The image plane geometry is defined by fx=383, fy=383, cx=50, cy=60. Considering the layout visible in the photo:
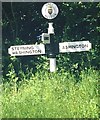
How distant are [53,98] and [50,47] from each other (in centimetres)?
94

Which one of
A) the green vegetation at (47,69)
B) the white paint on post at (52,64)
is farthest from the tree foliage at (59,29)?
the white paint on post at (52,64)

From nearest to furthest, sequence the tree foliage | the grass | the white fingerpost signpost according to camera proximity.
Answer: the grass → the white fingerpost signpost → the tree foliage

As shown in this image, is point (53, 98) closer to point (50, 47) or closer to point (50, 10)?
point (50, 47)

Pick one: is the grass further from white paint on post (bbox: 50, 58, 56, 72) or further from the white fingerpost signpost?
the white fingerpost signpost

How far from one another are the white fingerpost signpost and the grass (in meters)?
0.37

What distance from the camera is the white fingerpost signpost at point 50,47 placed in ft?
19.4

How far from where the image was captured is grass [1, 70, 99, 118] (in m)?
5.23

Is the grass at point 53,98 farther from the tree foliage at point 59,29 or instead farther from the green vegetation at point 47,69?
the tree foliage at point 59,29

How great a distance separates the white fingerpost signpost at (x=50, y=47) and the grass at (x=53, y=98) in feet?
1.22

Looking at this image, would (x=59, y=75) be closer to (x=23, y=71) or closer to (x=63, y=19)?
(x=23, y=71)

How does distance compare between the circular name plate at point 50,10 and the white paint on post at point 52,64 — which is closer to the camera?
the white paint on post at point 52,64

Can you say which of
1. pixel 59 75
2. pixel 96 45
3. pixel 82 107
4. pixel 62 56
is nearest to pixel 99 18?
pixel 96 45

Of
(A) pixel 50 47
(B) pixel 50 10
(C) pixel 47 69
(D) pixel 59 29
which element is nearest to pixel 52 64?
(C) pixel 47 69

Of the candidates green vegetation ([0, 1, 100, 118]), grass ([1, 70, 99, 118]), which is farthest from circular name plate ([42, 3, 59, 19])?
grass ([1, 70, 99, 118])
